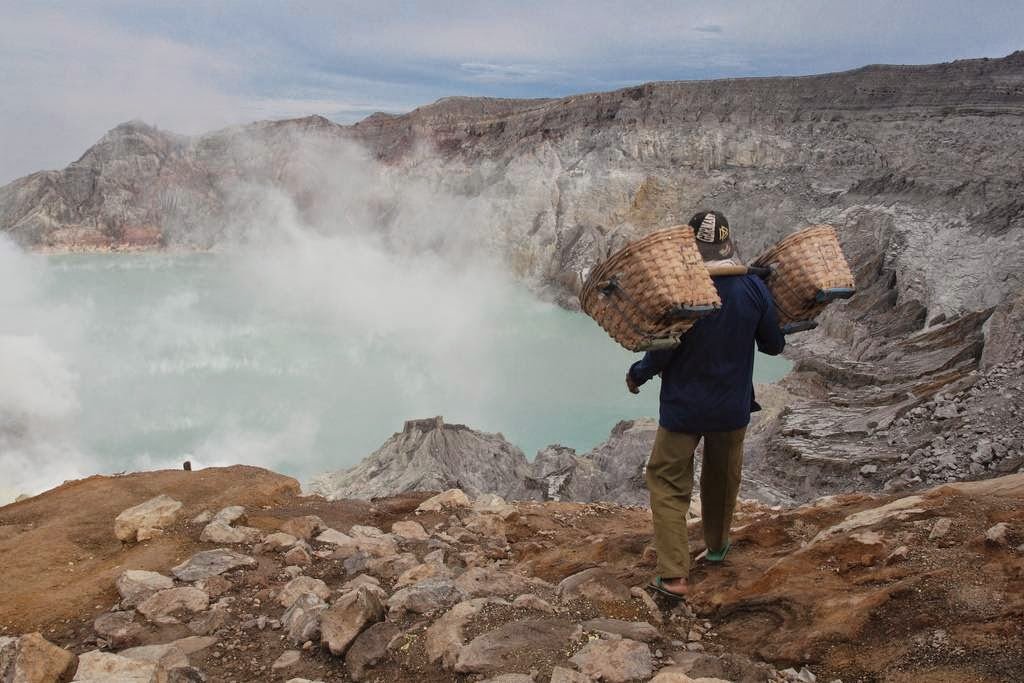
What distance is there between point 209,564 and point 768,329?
3614mm

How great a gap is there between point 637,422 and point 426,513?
7.43 metres

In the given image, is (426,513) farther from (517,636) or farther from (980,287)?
(980,287)

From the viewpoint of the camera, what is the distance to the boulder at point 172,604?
387cm

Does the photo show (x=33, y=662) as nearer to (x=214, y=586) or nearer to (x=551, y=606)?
(x=214, y=586)

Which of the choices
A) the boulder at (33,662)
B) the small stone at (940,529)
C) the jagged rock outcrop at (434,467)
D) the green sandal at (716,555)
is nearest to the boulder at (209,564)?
the boulder at (33,662)

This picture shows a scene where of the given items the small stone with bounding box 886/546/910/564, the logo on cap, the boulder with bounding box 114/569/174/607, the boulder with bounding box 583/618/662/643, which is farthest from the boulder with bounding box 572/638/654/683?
the boulder with bounding box 114/569/174/607

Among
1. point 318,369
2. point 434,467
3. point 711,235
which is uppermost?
point 711,235

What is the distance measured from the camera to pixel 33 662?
9.82ft

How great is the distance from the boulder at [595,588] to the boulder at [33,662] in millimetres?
2243

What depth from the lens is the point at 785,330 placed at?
348 cm

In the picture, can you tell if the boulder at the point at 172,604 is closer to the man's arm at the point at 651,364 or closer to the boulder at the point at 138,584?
the boulder at the point at 138,584

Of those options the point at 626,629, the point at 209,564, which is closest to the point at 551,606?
the point at 626,629

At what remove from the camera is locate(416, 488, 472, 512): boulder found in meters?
6.36

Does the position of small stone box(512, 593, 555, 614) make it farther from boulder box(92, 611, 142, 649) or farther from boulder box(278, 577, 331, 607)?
boulder box(92, 611, 142, 649)
